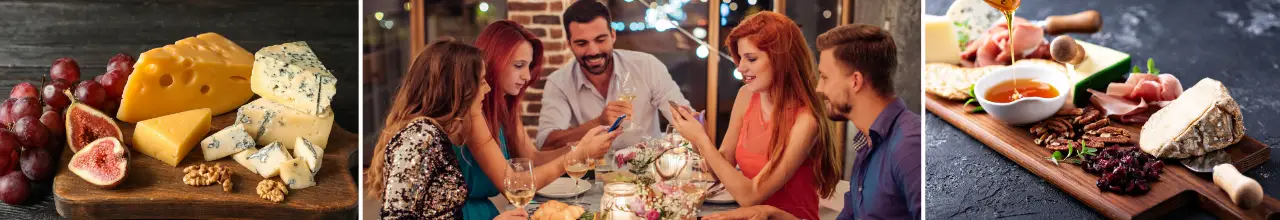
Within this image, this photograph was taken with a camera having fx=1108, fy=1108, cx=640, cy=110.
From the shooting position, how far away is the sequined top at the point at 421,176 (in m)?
2.67

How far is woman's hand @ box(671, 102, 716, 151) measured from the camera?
8.76ft

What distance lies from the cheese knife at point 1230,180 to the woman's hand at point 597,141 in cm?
166

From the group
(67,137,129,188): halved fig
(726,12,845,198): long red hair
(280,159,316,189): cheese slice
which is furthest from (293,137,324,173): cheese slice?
(726,12,845,198): long red hair

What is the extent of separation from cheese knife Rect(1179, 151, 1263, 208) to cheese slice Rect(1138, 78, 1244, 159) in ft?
0.13

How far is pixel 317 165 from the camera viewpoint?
3.13 m

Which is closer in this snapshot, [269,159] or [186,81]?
[269,159]

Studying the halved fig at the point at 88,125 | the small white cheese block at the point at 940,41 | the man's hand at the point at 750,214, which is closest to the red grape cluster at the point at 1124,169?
the small white cheese block at the point at 940,41

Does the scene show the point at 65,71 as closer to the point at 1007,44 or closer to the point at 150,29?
the point at 150,29

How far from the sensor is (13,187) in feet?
10.4

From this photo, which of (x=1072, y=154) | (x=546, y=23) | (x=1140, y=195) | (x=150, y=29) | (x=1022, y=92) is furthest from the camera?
(x=150, y=29)

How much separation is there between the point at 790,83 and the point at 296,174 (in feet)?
4.55

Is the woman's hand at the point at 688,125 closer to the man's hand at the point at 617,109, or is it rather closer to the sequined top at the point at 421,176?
the man's hand at the point at 617,109

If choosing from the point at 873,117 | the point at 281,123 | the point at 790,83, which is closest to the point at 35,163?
the point at 281,123

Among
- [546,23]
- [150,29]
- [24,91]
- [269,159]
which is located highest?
[546,23]
